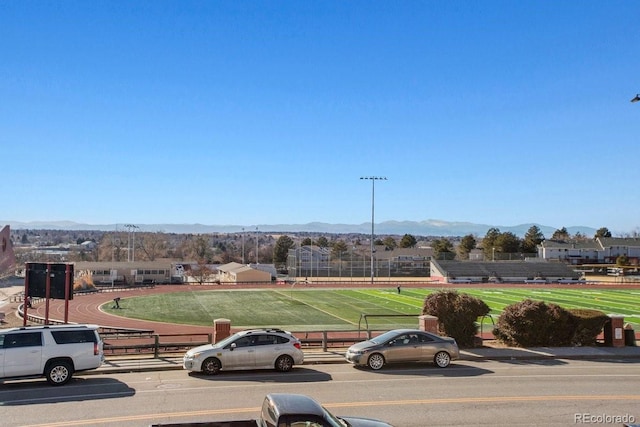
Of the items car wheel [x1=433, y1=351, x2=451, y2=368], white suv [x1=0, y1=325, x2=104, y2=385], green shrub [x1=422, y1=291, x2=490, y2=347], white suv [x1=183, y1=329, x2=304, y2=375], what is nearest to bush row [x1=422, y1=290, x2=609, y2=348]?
green shrub [x1=422, y1=291, x2=490, y2=347]

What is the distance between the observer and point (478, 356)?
2134cm

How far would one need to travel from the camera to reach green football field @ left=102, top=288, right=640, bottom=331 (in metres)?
44.8

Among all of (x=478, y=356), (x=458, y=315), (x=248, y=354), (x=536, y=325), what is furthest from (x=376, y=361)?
(x=536, y=325)

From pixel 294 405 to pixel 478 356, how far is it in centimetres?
1361

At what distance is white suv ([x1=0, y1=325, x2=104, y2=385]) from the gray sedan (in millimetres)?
7953

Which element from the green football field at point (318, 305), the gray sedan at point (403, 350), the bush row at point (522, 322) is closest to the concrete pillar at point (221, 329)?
the gray sedan at point (403, 350)

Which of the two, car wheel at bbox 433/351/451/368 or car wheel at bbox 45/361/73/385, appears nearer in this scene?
car wheel at bbox 45/361/73/385

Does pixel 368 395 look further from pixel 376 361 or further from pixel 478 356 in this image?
pixel 478 356

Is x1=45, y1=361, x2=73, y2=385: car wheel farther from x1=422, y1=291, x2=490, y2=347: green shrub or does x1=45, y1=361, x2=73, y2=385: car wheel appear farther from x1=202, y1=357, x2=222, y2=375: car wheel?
x1=422, y1=291, x2=490, y2=347: green shrub

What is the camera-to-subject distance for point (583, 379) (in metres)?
17.8

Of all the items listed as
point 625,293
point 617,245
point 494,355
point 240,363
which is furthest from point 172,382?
point 617,245

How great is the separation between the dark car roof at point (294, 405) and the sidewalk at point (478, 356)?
10228 millimetres

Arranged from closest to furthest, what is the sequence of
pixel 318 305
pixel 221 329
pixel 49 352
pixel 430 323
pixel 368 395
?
pixel 368 395 → pixel 49 352 → pixel 221 329 → pixel 430 323 → pixel 318 305

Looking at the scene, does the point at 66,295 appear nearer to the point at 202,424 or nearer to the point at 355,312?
the point at 202,424
